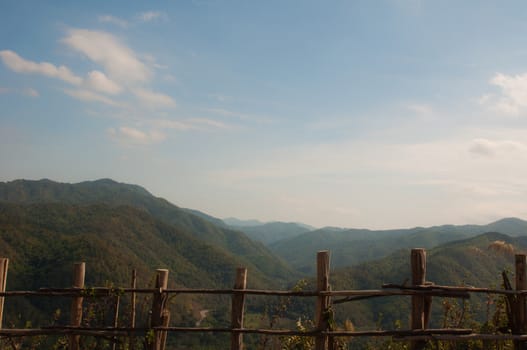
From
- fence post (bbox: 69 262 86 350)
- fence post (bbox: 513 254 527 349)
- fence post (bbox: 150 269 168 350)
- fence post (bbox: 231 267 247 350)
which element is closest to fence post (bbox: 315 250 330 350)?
fence post (bbox: 231 267 247 350)

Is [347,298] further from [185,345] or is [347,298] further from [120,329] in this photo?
[185,345]

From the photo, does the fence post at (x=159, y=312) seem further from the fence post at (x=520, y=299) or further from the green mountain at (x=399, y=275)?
the green mountain at (x=399, y=275)

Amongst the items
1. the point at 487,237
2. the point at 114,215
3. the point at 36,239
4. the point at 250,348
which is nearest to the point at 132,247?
the point at 114,215

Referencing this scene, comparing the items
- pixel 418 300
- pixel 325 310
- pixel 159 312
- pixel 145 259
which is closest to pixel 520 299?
pixel 418 300

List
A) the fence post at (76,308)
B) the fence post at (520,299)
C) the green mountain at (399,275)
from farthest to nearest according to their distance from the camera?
the green mountain at (399,275), the fence post at (76,308), the fence post at (520,299)

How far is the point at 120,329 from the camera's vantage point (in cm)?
535

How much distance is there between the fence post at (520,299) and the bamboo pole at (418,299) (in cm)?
122

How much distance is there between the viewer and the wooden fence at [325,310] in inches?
198

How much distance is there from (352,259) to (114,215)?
110656 mm

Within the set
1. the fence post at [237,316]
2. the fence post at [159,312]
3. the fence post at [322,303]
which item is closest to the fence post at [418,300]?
the fence post at [322,303]

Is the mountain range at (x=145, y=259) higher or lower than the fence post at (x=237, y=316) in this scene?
lower

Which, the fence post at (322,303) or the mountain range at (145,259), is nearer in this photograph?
the fence post at (322,303)

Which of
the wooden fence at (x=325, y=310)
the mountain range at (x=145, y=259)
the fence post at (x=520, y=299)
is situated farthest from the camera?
the mountain range at (x=145, y=259)

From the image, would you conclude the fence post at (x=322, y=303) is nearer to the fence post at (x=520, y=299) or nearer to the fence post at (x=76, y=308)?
the fence post at (x=520, y=299)
